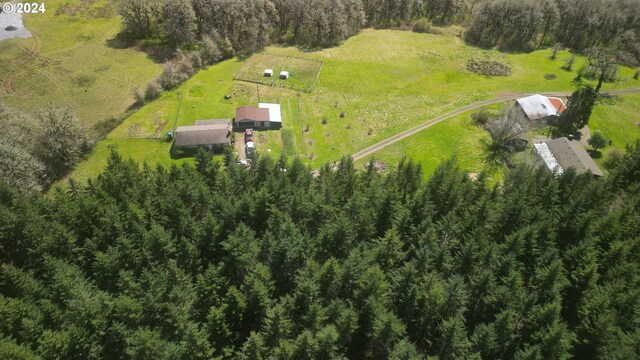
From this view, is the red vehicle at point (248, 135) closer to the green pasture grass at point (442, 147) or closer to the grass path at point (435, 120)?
the grass path at point (435, 120)

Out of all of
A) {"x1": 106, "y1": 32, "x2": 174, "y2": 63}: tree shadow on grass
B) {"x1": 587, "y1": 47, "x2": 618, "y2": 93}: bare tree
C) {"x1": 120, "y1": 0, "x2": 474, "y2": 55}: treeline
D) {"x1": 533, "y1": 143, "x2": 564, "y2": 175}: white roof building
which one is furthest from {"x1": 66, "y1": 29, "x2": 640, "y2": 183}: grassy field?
{"x1": 106, "y1": 32, "x2": 174, "y2": 63}: tree shadow on grass

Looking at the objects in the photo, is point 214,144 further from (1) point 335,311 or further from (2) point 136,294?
(1) point 335,311

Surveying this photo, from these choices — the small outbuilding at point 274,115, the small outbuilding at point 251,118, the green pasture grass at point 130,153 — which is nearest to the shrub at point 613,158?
the small outbuilding at point 274,115

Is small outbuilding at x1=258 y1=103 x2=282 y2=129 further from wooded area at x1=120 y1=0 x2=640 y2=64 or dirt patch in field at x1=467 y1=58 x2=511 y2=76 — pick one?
dirt patch in field at x1=467 y1=58 x2=511 y2=76

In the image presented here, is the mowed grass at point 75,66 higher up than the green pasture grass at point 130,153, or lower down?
higher up

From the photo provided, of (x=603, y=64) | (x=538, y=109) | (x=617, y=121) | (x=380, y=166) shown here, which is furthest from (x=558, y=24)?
(x=380, y=166)

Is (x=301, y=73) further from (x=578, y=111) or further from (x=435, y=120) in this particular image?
(x=578, y=111)
